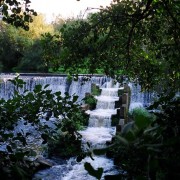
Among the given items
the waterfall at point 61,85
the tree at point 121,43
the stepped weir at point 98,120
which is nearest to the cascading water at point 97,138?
the stepped weir at point 98,120

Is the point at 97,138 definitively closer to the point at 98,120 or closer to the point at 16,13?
the point at 98,120

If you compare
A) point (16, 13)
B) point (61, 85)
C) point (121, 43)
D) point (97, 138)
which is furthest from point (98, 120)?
point (16, 13)

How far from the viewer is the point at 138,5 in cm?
418

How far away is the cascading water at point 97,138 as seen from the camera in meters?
9.58

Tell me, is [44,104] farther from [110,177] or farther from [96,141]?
[96,141]

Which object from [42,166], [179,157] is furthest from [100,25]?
[42,166]

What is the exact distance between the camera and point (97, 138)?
12938 millimetres

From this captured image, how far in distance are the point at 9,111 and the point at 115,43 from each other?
8.10 ft

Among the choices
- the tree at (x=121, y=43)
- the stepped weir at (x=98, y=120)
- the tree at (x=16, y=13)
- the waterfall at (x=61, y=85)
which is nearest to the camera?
the tree at (x=16, y=13)

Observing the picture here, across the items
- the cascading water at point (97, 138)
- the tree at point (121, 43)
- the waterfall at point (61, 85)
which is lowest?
the cascading water at point (97, 138)

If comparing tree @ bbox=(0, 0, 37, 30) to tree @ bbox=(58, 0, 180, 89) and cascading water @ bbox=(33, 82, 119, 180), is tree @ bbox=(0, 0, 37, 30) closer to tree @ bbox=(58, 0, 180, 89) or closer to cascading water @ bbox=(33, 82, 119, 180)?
tree @ bbox=(58, 0, 180, 89)

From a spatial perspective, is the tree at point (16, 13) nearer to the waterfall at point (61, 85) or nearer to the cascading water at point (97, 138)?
the cascading water at point (97, 138)

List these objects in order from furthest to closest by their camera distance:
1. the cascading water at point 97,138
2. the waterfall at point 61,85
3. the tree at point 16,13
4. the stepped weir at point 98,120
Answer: the waterfall at point 61,85 < the stepped weir at point 98,120 < the cascading water at point 97,138 < the tree at point 16,13

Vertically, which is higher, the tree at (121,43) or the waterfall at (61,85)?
the tree at (121,43)
